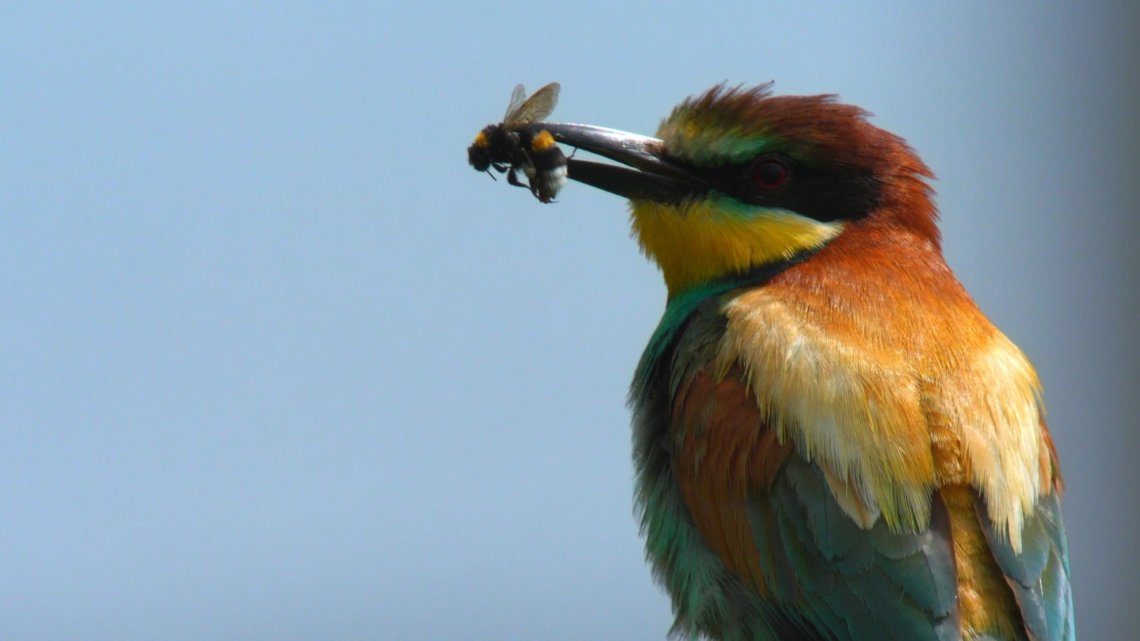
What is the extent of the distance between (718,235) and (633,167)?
6.6 inches

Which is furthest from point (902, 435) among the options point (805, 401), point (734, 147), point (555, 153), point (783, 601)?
point (555, 153)

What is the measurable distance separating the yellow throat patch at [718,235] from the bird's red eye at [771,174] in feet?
0.13

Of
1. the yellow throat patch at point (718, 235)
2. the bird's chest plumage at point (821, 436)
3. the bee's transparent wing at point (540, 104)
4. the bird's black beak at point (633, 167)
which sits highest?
the bee's transparent wing at point (540, 104)

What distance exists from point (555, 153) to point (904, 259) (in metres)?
0.52

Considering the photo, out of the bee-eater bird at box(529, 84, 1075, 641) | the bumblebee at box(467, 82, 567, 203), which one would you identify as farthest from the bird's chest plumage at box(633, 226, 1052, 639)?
the bumblebee at box(467, 82, 567, 203)

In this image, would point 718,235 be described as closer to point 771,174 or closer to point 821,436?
point 771,174

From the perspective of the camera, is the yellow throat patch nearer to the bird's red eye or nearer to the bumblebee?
the bird's red eye

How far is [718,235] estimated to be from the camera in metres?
1.77

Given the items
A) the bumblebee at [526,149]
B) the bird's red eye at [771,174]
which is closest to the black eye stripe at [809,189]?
the bird's red eye at [771,174]

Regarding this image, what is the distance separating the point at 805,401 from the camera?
1471 millimetres

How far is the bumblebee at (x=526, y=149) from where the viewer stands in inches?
69.4

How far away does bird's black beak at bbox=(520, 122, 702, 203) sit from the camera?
1.80 m

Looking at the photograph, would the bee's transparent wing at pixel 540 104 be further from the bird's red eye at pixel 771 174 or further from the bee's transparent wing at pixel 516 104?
the bird's red eye at pixel 771 174

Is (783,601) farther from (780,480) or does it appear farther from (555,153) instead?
(555,153)
